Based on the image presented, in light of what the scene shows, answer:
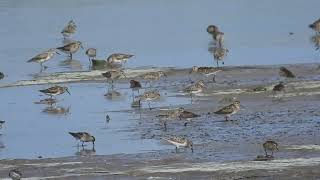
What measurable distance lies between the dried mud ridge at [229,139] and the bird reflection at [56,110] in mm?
1307

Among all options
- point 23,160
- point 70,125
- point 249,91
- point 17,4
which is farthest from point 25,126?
point 17,4

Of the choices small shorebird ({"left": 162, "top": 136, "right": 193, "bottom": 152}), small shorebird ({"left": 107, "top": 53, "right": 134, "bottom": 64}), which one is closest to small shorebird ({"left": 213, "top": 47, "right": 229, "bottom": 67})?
small shorebird ({"left": 107, "top": 53, "right": 134, "bottom": 64})

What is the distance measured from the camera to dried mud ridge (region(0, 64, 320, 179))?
47.8 ft

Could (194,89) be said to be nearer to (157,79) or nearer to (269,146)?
(157,79)

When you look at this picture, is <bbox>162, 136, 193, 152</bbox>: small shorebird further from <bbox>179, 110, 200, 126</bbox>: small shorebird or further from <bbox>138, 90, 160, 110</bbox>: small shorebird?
<bbox>138, 90, 160, 110</bbox>: small shorebird

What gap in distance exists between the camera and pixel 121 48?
31531mm

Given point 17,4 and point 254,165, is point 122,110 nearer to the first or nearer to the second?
point 254,165

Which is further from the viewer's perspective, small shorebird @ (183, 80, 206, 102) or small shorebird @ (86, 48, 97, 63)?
small shorebird @ (86, 48, 97, 63)

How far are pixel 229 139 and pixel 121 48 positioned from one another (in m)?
14.8

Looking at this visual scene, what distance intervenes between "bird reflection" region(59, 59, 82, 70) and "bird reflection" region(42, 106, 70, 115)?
593cm

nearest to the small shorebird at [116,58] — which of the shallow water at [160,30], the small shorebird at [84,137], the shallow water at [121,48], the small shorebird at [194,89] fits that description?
the shallow water at [160,30]

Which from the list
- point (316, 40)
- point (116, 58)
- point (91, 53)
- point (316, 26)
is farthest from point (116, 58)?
point (316, 26)

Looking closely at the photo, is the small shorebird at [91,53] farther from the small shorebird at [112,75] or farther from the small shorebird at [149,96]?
the small shorebird at [149,96]

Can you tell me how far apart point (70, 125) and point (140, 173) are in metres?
5.23
